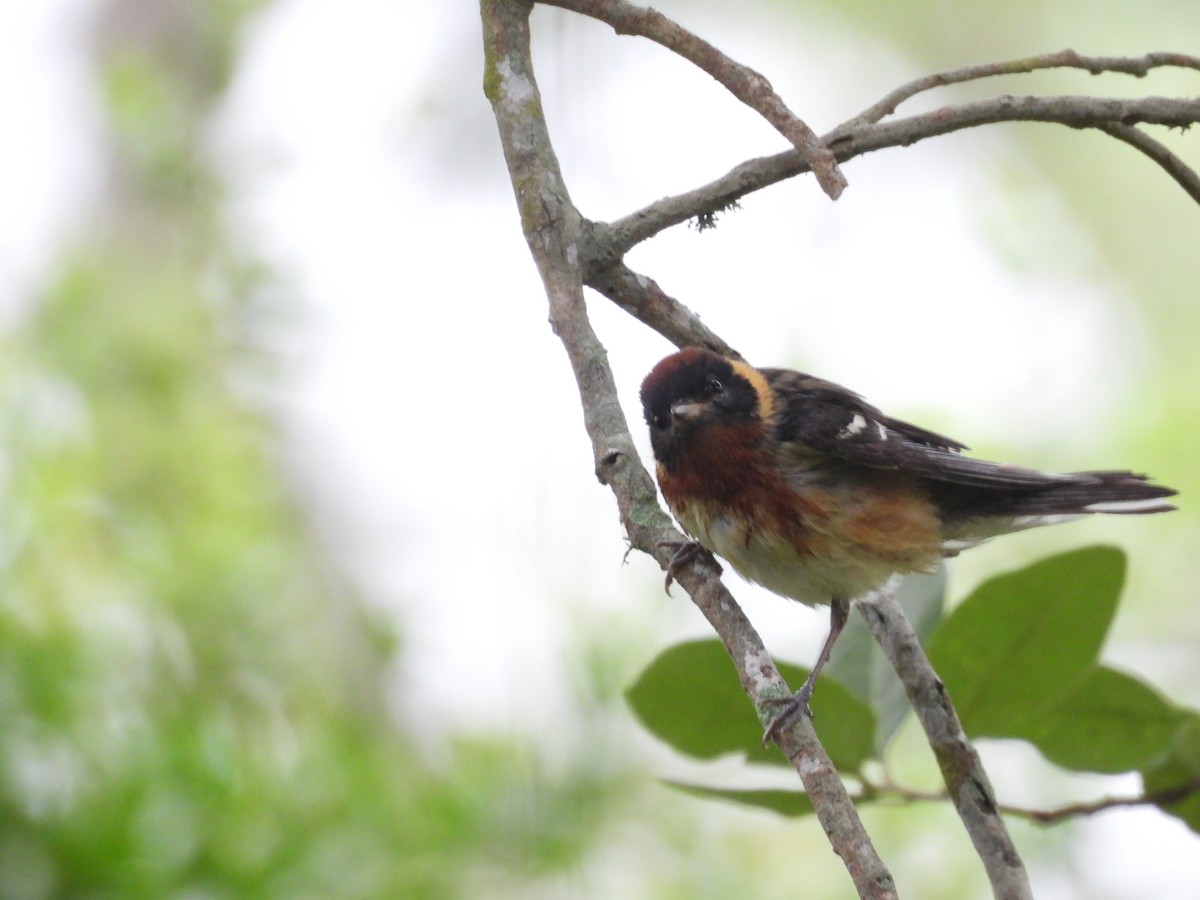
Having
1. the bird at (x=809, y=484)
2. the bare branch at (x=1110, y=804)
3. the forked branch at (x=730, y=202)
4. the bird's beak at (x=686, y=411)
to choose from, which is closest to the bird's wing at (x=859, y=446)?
the bird at (x=809, y=484)

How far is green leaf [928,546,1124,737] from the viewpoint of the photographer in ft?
6.09

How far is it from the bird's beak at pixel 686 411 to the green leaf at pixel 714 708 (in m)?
0.76

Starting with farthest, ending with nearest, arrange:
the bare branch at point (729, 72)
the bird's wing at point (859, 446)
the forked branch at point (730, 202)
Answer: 1. the bird's wing at point (859, 446)
2. the forked branch at point (730, 202)
3. the bare branch at point (729, 72)

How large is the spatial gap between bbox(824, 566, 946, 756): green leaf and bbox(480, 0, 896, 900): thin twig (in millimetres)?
430

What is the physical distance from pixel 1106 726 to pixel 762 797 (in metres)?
0.56

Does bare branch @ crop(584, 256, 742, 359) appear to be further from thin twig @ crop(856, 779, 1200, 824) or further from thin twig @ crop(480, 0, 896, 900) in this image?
thin twig @ crop(856, 779, 1200, 824)

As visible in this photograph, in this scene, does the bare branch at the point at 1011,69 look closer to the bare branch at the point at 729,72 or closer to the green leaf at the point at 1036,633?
the bare branch at the point at 729,72

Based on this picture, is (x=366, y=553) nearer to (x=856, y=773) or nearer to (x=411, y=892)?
(x=411, y=892)

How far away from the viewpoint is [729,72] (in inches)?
65.5

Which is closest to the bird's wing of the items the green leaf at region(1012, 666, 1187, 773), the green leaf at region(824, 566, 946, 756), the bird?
the bird

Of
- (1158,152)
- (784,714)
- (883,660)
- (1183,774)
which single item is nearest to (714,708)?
(883,660)

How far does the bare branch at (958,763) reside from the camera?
1711 mm

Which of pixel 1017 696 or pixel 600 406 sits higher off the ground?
pixel 600 406

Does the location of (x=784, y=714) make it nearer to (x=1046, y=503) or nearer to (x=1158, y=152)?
(x=1158, y=152)
